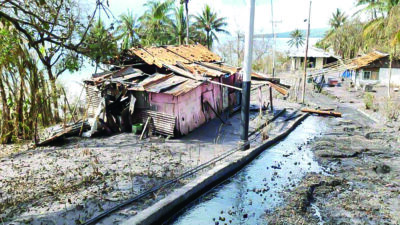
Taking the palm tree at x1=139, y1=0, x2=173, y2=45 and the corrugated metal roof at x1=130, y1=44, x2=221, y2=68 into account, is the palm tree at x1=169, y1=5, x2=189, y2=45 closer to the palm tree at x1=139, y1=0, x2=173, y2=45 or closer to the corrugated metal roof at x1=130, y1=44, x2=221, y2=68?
the palm tree at x1=139, y1=0, x2=173, y2=45

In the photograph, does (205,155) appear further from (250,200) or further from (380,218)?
(380,218)

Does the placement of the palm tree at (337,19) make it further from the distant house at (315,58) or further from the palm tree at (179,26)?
the palm tree at (179,26)

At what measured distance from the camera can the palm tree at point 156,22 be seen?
104 feet

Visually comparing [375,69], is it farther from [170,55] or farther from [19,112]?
[19,112]

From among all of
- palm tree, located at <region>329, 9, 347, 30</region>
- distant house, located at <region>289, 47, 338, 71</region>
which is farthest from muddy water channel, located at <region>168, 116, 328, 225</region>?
palm tree, located at <region>329, 9, 347, 30</region>

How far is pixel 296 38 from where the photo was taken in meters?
73.4

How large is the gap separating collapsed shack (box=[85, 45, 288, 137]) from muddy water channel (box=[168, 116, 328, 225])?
330cm

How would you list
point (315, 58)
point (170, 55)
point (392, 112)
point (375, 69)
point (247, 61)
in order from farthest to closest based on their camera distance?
1. point (315, 58)
2. point (375, 69)
3. point (392, 112)
4. point (170, 55)
5. point (247, 61)

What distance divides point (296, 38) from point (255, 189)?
231ft

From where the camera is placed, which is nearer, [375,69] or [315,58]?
[375,69]

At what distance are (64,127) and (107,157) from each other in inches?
133

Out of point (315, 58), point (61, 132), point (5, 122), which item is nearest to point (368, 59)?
point (315, 58)

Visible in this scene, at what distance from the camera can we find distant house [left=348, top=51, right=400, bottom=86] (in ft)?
101

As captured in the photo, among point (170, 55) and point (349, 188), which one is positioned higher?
point (170, 55)
